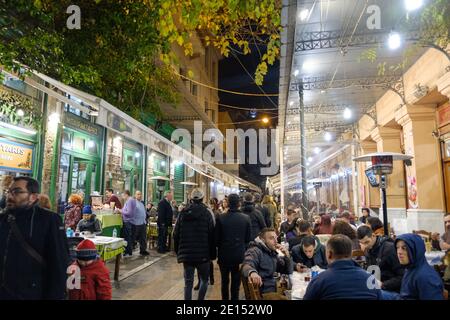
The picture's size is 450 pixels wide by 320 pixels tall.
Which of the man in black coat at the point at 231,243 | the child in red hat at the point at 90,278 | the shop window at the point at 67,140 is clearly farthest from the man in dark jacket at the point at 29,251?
the shop window at the point at 67,140

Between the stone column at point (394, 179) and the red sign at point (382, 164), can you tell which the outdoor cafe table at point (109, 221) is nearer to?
the red sign at point (382, 164)

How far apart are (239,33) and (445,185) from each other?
24.2 ft

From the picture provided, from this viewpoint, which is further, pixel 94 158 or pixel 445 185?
pixel 94 158

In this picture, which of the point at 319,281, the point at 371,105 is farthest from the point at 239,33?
→ the point at 371,105

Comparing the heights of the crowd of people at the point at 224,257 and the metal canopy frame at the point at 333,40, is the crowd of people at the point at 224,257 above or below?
below

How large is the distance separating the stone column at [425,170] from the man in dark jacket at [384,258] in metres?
5.80

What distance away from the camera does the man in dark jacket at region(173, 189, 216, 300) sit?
496cm

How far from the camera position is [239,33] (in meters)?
7.34

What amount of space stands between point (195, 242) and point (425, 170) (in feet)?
25.9

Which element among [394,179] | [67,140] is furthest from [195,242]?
[394,179]

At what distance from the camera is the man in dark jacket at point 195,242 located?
4957mm

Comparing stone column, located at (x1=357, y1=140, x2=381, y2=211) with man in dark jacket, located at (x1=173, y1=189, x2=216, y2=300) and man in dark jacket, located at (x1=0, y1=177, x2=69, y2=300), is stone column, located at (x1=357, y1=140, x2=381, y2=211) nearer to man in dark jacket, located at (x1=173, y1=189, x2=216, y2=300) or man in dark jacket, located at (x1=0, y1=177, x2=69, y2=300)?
man in dark jacket, located at (x1=173, y1=189, x2=216, y2=300)

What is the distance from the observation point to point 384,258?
431 centimetres
